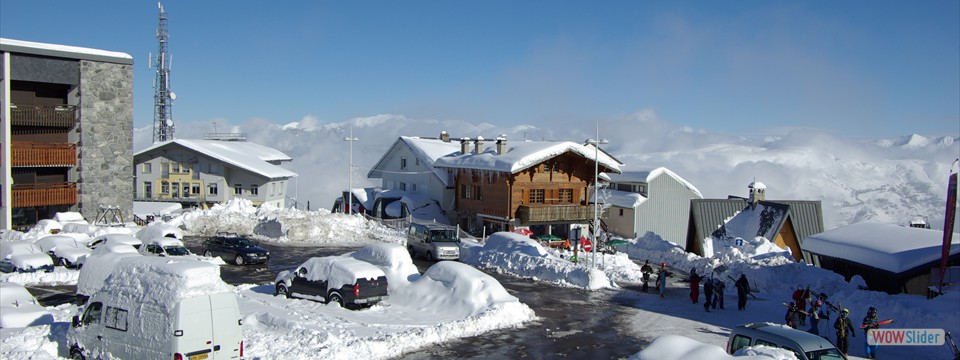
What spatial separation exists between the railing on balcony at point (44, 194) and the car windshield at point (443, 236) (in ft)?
80.8

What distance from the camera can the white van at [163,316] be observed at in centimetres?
1339

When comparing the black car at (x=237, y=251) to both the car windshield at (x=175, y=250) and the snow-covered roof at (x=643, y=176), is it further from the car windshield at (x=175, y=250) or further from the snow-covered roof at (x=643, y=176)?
the snow-covered roof at (x=643, y=176)

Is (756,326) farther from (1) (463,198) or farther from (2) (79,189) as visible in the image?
(2) (79,189)

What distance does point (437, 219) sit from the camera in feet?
178

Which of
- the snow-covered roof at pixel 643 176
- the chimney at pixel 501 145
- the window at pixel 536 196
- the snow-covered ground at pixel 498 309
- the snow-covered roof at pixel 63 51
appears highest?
the snow-covered roof at pixel 63 51

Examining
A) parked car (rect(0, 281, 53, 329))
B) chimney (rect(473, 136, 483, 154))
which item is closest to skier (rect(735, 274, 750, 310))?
parked car (rect(0, 281, 53, 329))

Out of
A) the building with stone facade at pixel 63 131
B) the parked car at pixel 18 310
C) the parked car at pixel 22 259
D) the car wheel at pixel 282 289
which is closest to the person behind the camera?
the parked car at pixel 18 310

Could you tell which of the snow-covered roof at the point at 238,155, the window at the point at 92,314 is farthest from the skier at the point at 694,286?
the snow-covered roof at the point at 238,155

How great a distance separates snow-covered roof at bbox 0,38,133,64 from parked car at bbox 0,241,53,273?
55.1 feet

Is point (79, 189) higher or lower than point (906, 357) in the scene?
higher

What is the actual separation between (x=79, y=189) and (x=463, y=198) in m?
26.0

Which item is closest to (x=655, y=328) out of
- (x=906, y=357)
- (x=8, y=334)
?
(x=906, y=357)

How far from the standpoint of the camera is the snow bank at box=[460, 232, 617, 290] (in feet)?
93.5

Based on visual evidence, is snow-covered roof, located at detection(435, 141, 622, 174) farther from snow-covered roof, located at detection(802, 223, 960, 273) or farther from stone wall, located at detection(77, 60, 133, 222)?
stone wall, located at detection(77, 60, 133, 222)
